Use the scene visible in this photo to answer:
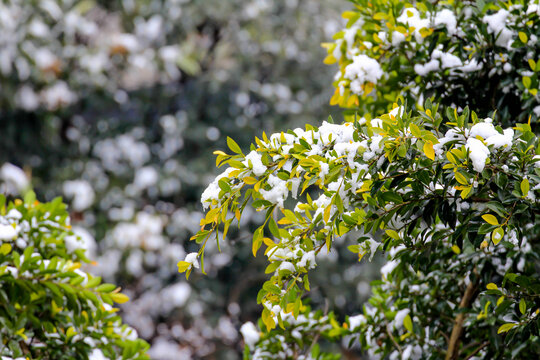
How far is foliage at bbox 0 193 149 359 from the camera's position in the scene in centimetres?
230

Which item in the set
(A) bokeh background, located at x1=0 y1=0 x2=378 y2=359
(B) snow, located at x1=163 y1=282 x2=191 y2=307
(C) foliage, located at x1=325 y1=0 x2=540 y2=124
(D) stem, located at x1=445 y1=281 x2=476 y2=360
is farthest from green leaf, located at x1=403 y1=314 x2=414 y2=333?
(B) snow, located at x1=163 y1=282 x2=191 y2=307

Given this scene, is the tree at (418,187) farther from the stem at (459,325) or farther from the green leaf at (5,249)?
the green leaf at (5,249)

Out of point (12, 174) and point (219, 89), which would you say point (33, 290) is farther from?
point (219, 89)

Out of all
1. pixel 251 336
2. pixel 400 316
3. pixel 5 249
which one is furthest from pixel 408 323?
pixel 5 249

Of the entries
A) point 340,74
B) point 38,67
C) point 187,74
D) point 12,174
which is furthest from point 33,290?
point 187,74

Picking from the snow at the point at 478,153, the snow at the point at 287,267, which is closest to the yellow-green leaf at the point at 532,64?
the snow at the point at 478,153

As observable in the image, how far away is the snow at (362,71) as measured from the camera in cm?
236

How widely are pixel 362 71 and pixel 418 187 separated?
82cm

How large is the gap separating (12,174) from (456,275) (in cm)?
584

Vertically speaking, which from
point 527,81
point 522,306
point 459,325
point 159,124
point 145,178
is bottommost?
point 522,306

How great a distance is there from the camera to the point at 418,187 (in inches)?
65.4

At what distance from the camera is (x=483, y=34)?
2.30 meters

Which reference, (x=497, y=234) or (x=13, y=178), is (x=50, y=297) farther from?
(x=13, y=178)

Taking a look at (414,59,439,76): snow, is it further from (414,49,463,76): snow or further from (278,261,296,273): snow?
(278,261,296,273): snow
